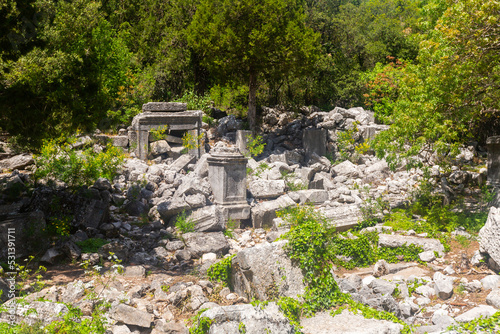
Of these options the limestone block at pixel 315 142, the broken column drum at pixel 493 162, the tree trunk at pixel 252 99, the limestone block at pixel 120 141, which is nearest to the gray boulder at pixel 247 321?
the broken column drum at pixel 493 162

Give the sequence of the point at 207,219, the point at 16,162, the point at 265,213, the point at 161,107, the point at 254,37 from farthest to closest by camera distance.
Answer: the point at 254,37 < the point at 161,107 < the point at 16,162 < the point at 265,213 < the point at 207,219

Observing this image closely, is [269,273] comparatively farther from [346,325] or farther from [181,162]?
[181,162]

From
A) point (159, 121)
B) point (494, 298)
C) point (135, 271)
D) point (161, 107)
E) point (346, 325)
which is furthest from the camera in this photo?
point (161, 107)

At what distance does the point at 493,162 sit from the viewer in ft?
29.0

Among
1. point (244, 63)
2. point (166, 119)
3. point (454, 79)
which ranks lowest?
point (166, 119)

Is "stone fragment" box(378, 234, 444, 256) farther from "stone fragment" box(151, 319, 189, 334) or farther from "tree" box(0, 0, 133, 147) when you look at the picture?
"tree" box(0, 0, 133, 147)

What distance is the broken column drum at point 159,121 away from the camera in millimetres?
11547

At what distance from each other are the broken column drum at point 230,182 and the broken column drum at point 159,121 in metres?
3.12

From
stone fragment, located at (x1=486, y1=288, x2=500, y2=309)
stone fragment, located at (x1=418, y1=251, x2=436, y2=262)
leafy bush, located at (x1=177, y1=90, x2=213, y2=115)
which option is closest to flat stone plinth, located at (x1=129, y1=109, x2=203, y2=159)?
leafy bush, located at (x1=177, y1=90, x2=213, y2=115)

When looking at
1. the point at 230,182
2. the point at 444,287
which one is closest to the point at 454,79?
the point at 444,287

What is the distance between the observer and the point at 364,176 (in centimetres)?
1108

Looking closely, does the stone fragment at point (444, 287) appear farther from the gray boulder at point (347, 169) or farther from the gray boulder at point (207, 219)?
the gray boulder at point (347, 169)

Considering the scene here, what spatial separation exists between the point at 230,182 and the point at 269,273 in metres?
3.80

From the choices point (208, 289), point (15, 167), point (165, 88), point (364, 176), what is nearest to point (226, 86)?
point (165, 88)
